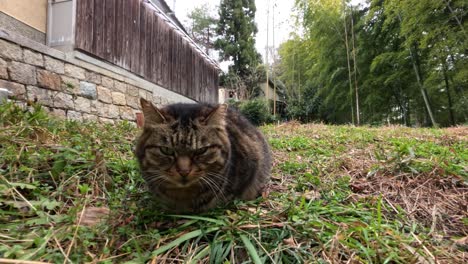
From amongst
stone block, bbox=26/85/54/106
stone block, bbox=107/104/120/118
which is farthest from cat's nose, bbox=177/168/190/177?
stone block, bbox=107/104/120/118

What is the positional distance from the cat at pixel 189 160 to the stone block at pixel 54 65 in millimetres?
3434

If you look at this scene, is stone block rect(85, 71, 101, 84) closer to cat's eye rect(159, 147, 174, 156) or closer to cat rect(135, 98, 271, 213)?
cat rect(135, 98, 271, 213)

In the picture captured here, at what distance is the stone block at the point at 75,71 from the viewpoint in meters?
4.50

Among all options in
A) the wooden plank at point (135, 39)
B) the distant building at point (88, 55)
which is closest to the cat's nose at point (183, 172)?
the distant building at point (88, 55)

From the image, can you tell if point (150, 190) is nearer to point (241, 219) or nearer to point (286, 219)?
point (241, 219)

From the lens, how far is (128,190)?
169 cm

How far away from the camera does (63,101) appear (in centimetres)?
435

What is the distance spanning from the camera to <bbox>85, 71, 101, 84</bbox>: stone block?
4.95m

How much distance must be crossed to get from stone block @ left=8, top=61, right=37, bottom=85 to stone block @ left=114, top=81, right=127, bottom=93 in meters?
1.79

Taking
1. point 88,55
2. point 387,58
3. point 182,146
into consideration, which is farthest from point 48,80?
point 387,58

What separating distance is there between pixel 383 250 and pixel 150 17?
288 inches

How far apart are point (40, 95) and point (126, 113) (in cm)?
200

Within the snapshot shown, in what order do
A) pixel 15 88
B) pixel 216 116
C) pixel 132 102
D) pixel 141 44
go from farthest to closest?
pixel 141 44 < pixel 132 102 < pixel 15 88 < pixel 216 116

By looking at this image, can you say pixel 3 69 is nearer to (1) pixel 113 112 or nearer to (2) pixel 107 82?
(2) pixel 107 82
